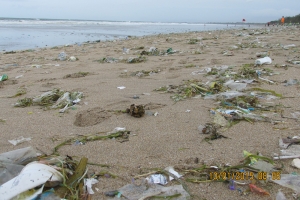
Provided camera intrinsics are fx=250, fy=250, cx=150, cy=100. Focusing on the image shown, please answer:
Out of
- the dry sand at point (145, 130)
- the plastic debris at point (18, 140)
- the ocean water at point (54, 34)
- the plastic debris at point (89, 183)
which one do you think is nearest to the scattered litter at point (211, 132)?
the dry sand at point (145, 130)

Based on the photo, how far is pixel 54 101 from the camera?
3.12m

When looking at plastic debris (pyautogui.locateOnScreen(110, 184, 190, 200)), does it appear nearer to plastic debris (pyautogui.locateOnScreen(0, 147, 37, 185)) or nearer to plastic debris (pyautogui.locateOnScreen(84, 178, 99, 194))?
plastic debris (pyautogui.locateOnScreen(84, 178, 99, 194))

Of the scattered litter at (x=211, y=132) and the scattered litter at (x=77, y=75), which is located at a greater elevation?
the scattered litter at (x=77, y=75)

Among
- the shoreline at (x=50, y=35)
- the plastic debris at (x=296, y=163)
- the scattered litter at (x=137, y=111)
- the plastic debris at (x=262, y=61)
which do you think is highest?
the shoreline at (x=50, y=35)

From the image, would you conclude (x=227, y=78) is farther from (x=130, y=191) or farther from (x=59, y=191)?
(x=59, y=191)

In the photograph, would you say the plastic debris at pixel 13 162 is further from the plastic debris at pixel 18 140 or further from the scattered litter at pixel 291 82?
the scattered litter at pixel 291 82

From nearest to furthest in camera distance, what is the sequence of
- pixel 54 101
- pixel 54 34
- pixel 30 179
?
pixel 30 179, pixel 54 101, pixel 54 34

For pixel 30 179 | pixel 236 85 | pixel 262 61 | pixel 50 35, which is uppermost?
pixel 50 35

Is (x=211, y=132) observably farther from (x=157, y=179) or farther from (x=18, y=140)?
(x=18, y=140)

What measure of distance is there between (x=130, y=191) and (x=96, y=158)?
0.46m

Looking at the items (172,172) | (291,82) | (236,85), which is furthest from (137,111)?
(291,82)

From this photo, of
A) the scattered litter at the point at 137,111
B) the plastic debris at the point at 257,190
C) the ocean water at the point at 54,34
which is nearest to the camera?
the plastic debris at the point at 257,190

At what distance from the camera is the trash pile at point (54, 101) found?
2.93 m

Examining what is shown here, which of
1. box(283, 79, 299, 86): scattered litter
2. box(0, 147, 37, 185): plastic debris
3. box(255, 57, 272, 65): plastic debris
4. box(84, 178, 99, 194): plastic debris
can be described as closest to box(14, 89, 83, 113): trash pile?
box(0, 147, 37, 185): plastic debris
